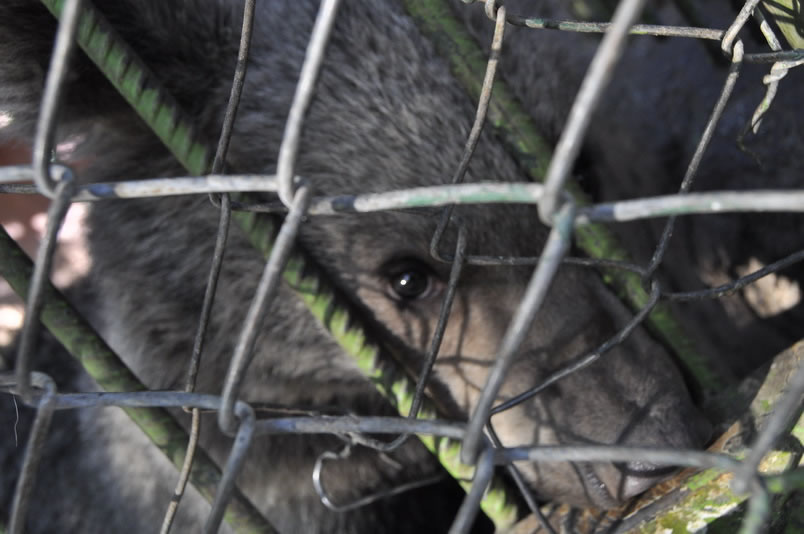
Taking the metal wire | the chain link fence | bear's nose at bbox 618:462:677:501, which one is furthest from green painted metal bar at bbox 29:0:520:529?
the metal wire

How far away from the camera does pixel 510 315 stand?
64.5 inches

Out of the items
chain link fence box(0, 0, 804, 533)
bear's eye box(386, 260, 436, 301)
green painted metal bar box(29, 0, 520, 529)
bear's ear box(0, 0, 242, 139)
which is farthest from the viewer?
bear's eye box(386, 260, 436, 301)

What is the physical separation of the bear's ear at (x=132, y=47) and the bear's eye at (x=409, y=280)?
1.77ft

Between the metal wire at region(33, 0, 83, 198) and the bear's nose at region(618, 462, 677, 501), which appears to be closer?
the metal wire at region(33, 0, 83, 198)

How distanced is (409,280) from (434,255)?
0.36m

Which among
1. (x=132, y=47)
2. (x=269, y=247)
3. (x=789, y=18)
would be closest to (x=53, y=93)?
(x=269, y=247)

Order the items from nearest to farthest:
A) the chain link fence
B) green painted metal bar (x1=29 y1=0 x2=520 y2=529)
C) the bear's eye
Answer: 1. the chain link fence
2. green painted metal bar (x1=29 y1=0 x2=520 y2=529)
3. the bear's eye

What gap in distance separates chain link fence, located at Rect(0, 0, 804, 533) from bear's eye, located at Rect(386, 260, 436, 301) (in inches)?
5.6

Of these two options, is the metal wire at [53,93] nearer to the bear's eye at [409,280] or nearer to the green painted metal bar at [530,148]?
the green painted metal bar at [530,148]

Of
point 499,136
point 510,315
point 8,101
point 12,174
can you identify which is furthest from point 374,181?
point 12,174

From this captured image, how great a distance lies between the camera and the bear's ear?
1327mm

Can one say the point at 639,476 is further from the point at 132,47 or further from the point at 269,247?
the point at 132,47

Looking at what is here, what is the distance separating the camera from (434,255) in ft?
4.14

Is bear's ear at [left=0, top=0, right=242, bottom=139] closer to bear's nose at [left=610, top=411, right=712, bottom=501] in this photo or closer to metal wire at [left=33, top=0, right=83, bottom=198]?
metal wire at [left=33, top=0, right=83, bottom=198]
